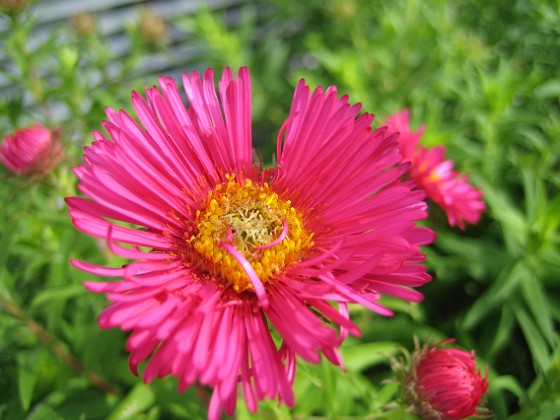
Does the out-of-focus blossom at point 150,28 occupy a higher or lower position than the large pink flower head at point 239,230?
higher

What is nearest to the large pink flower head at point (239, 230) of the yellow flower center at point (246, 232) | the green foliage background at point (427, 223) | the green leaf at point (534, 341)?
the yellow flower center at point (246, 232)

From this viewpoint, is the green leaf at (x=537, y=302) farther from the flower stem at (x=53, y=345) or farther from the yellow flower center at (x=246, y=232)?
the flower stem at (x=53, y=345)

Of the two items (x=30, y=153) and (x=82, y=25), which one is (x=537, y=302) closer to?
(x=30, y=153)

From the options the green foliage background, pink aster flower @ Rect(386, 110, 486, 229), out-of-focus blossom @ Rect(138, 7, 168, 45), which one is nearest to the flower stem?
the green foliage background

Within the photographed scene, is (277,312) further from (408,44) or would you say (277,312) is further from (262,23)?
(262,23)

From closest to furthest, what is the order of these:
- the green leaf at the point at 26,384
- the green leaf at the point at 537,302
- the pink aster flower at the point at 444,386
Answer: the pink aster flower at the point at 444,386 → the green leaf at the point at 26,384 → the green leaf at the point at 537,302

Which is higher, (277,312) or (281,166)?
(281,166)

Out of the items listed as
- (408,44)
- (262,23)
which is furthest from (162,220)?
(262,23)

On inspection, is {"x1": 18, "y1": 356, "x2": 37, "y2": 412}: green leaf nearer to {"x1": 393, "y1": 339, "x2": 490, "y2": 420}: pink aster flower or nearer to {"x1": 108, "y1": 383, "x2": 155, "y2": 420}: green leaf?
{"x1": 108, "y1": 383, "x2": 155, "y2": 420}: green leaf
